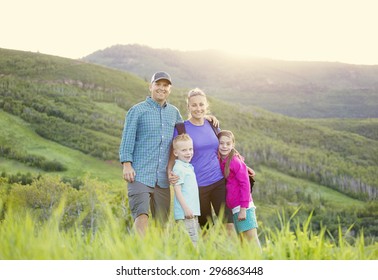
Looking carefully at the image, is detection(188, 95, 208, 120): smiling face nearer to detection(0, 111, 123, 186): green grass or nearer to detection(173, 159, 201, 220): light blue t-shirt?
detection(173, 159, 201, 220): light blue t-shirt

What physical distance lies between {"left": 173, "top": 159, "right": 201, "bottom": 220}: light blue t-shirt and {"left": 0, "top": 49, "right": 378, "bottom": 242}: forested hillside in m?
45.1

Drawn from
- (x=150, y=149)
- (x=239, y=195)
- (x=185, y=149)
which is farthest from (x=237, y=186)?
(x=150, y=149)

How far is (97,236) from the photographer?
3420mm

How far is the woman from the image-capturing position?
16.9 ft

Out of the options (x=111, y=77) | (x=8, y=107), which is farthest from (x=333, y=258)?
(x=111, y=77)

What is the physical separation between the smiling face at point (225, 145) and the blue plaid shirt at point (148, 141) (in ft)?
1.80

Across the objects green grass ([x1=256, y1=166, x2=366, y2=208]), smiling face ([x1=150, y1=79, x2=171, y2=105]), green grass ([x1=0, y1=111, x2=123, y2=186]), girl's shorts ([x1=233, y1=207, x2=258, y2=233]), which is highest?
smiling face ([x1=150, y1=79, x2=171, y2=105])

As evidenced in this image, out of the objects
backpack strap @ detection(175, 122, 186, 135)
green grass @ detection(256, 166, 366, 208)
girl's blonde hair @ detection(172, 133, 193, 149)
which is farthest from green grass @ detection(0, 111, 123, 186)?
girl's blonde hair @ detection(172, 133, 193, 149)

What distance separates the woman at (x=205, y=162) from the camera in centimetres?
515

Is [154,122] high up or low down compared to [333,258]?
up

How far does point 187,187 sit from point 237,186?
558 mm

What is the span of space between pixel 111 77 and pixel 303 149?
59173 millimetres

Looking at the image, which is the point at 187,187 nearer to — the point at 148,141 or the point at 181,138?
the point at 181,138
